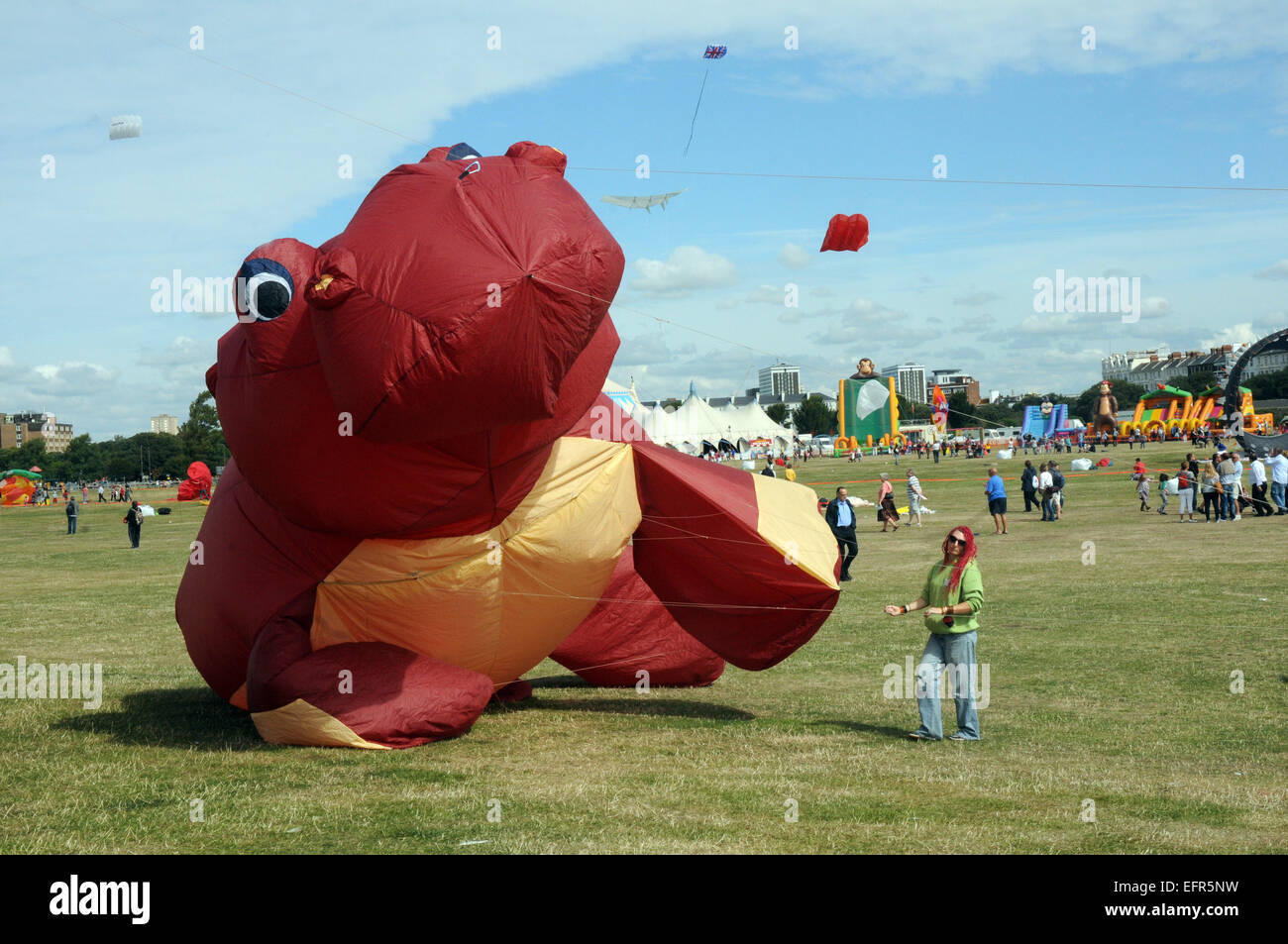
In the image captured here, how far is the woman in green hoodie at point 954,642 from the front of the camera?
29.5 feet

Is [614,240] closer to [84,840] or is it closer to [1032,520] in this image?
[84,840]

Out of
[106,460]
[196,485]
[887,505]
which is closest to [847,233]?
[887,505]

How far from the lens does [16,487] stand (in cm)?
7419

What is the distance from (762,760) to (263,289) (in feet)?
15.6

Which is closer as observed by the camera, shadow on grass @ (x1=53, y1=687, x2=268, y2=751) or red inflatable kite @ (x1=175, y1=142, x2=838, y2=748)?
red inflatable kite @ (x1=175, y1=142, x2=838, y2=748)

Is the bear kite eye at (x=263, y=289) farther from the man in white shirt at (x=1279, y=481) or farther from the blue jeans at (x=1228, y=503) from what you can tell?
the man in white shirt at (x=1279, y=481)

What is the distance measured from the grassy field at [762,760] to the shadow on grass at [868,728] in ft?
0.13

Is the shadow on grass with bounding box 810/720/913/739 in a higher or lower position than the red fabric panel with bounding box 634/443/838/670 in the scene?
lower

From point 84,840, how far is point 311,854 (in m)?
1.33

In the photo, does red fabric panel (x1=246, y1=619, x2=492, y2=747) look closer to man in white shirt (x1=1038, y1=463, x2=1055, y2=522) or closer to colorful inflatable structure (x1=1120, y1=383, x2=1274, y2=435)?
man in white shirt (x1=1038, y1=463, x2=1055, y2=522)

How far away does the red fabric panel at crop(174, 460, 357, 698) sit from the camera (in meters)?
8.62

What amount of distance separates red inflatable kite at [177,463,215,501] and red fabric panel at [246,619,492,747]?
54.6 m

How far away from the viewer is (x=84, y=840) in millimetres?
6230

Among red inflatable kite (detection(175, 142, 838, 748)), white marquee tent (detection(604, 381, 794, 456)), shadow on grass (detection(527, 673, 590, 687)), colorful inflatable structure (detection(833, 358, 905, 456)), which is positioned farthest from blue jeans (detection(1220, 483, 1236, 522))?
colorful inflatable structure (detection(833, 358, 905, 456))
